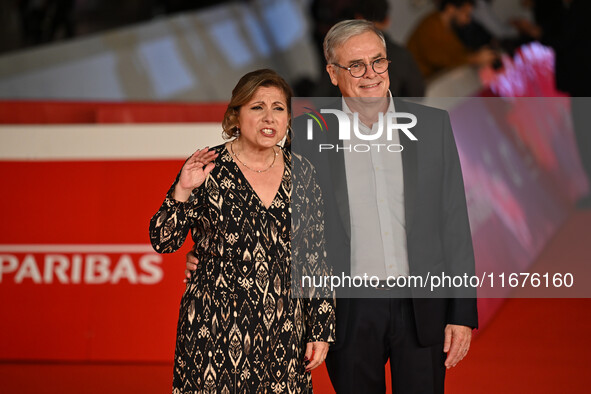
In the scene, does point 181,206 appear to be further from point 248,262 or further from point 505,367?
point 505,367

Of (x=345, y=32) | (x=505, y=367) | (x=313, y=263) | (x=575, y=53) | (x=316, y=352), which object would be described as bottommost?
(x=316, y=352)

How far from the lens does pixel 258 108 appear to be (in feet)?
7.06

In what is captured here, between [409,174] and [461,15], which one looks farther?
[461,15]

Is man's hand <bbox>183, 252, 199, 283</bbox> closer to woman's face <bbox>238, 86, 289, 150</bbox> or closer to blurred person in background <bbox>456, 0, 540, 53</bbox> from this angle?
woman's face <bbox>238, 86, 289, 150</bbox>

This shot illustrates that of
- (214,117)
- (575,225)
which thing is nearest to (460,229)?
(214,117)

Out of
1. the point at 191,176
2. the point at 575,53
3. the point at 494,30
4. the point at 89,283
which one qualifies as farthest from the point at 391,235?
the point at 494,30

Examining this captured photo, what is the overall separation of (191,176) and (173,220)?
5.2 inches

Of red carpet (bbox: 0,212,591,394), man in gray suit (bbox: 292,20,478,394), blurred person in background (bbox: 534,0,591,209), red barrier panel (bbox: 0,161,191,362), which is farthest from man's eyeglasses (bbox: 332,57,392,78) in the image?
blurred person in background (bbox: 534,0,591,209)

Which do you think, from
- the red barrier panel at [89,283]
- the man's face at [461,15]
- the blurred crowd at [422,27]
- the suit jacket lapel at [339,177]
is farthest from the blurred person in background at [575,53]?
the suit jacket lapel at [339,177]

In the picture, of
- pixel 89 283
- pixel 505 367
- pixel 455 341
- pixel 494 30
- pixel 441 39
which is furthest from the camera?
pixel 494 30

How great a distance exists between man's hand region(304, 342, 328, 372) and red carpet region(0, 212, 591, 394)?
1.22 meters

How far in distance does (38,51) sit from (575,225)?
19.4 feet

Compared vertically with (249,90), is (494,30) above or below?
above

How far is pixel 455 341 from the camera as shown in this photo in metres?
2.19
